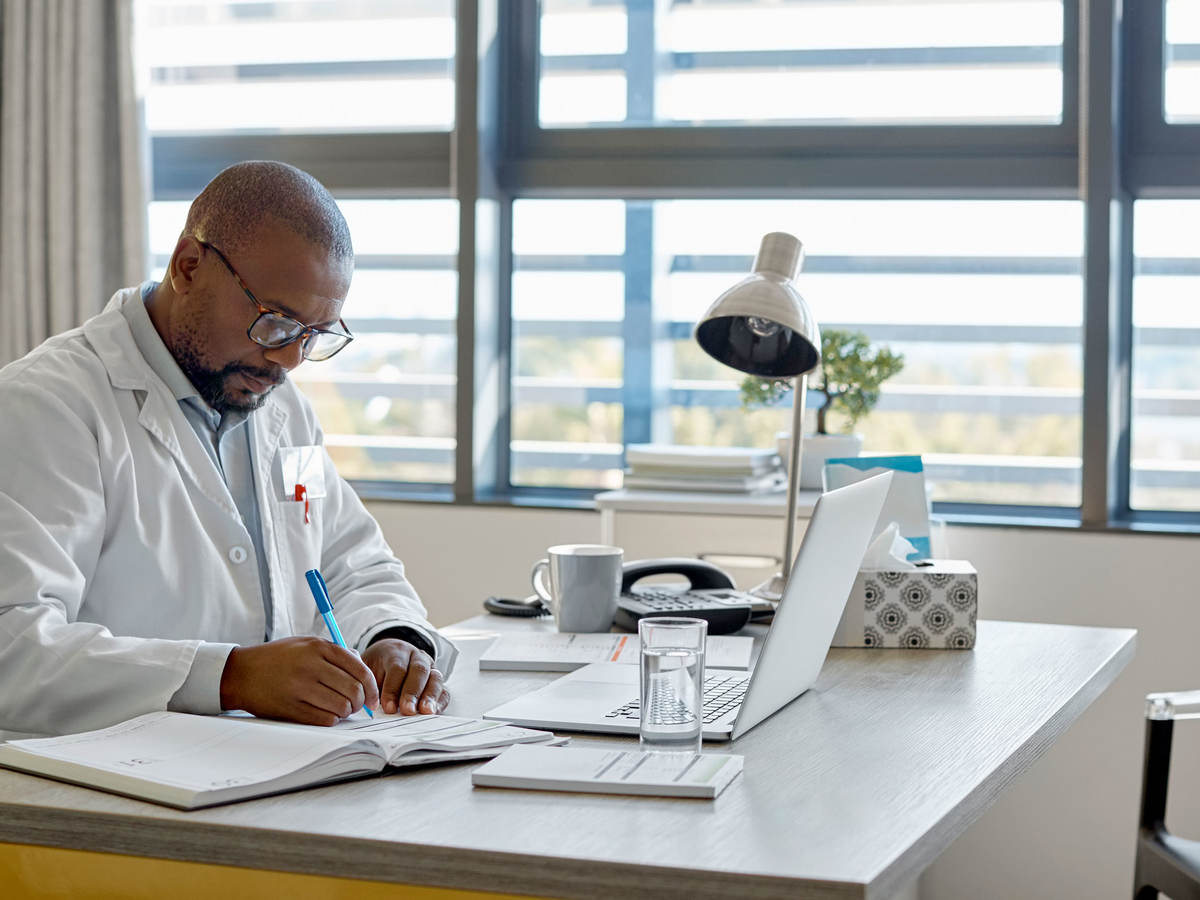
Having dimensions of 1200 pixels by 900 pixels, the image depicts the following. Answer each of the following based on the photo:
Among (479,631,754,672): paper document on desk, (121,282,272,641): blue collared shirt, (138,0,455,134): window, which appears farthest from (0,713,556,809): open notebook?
(138,0,455,134): window

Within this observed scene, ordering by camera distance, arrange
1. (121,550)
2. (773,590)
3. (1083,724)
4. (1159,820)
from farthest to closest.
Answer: (1083,724) < (773,590) < (1159,820) < (121,550)

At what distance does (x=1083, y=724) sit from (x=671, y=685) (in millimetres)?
2116

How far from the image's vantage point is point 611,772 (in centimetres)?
118

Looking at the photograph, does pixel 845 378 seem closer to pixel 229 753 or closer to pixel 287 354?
pixel 287 354

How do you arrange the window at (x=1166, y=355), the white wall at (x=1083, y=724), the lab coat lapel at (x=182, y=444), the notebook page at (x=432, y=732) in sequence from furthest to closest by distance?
the window at (x=1166, y=355), the white wall at (x=1083, y=724), the lab coat lapel at (x=182, y=444), the notebook page at (x=432, y=732)

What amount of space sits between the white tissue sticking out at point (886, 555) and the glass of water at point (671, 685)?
2.07ft

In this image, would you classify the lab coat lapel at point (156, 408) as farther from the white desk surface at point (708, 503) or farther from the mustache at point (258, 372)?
the white desk surface at point (708, 503)

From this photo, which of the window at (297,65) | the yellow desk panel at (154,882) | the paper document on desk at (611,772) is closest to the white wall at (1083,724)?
the window at (297,65)

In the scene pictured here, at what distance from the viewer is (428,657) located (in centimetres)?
162

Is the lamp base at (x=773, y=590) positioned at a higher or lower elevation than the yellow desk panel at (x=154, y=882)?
higher

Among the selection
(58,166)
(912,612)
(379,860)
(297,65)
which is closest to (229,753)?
(379,860)

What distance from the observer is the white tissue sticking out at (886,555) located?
1923mm

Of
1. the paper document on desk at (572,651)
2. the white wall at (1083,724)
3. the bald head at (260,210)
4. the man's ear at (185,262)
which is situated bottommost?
the white wall at (1083,724)

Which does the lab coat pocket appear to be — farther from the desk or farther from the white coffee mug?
the desk
